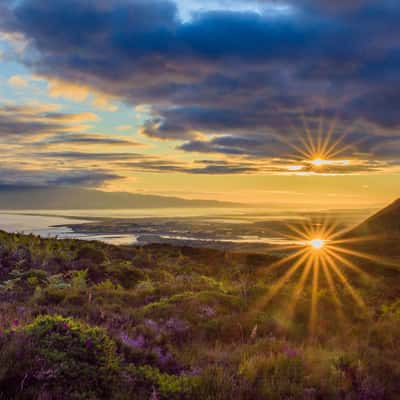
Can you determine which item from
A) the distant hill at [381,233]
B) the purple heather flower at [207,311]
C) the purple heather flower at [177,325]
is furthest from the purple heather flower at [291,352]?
the distant hill at [381,233]

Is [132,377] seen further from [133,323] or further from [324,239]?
[324,239]

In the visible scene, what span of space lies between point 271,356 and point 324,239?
3058cm

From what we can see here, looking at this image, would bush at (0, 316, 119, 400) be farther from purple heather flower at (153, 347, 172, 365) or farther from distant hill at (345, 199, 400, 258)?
distant hill at (345, 199, 400, 258)

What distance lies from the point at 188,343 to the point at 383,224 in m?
31.0

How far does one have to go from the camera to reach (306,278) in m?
19.1

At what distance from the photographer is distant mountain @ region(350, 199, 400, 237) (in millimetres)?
33062

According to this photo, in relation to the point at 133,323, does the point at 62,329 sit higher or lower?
higher

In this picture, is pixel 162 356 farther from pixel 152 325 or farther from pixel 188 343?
pixel 152 325

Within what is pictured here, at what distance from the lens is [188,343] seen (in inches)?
320

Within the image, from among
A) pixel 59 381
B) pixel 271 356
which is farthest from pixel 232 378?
pixel 59 381

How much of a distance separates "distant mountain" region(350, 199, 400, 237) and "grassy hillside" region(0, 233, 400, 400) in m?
19.3

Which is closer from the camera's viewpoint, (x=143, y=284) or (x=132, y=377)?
(x=132, y=377)

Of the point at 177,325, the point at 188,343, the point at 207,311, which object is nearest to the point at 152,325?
the point at 177,325

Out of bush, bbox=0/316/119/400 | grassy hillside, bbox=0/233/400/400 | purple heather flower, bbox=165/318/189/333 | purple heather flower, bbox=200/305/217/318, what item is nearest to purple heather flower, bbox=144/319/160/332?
grassy hillside, bbox=0/233/400/400
